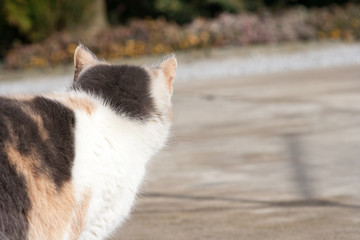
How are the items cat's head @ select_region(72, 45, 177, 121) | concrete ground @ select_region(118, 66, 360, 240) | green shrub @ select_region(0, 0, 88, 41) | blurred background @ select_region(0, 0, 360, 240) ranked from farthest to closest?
1. green shrub @ select_region(0, 0, 88, 41)
2. blurred background @ select_region(0, 0, 360, 240)
3. concrete ground @ select_region(118, 66, 360, 240)
4. cat's head @ select_region(72, 45, 177, 121)

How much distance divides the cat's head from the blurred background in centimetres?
50

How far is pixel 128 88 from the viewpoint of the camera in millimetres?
3455

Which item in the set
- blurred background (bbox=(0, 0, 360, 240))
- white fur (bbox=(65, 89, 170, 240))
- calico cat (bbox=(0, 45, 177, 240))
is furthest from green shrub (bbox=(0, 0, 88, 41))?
white fur (bbox=(65, 89, 170, 240))

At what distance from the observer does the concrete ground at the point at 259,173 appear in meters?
4.69

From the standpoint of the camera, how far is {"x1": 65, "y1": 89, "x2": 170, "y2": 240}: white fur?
3.15 m

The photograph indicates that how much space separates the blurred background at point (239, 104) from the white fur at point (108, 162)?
25.6 inches

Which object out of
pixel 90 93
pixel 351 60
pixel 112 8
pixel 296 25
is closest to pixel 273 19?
pixel 296 25

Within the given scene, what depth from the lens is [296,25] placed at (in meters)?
18.6

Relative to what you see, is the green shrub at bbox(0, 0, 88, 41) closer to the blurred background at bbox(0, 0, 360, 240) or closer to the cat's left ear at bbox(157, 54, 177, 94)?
the blurred background at bbox(0, 0, 360, 240)

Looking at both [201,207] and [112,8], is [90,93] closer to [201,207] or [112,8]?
[201,207]

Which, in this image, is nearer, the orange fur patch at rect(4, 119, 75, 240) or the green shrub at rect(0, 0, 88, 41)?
the orange fur patch at rect(4, 119, 75, 240)

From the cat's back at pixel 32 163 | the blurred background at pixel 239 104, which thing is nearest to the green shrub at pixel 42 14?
the blurred background at pixel 239 104

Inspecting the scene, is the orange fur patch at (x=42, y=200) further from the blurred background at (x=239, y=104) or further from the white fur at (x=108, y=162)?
the blurred background at (x=239, y=104)

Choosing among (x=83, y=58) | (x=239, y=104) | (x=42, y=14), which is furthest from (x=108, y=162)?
(x=42, y=14)
